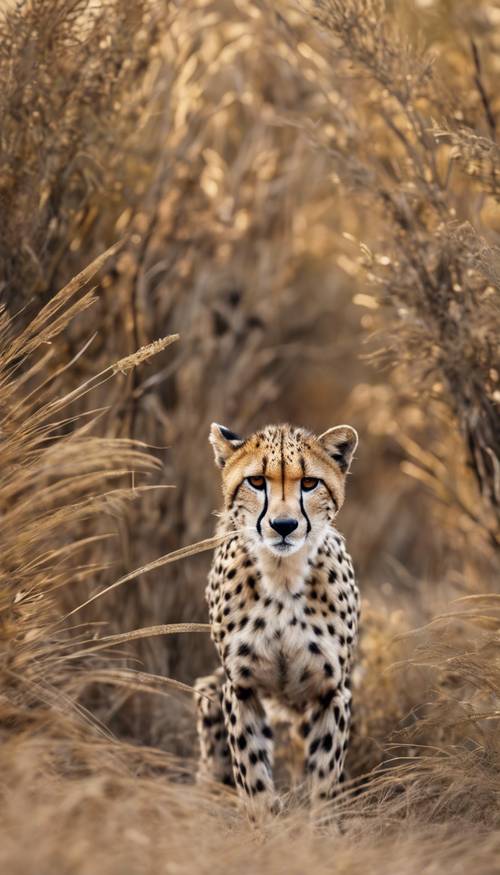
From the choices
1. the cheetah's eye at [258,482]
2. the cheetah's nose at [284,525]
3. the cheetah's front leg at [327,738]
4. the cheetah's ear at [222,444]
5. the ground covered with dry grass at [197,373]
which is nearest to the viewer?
the ground covered with dry grass at [197,373]

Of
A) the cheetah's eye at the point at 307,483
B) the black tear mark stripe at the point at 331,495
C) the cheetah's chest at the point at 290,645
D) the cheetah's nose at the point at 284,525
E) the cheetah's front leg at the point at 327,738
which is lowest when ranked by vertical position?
the cheetah's front leg at the point at 327,738

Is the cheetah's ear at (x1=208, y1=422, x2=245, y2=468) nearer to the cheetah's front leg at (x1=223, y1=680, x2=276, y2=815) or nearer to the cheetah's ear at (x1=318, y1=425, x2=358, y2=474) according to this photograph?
the cheetah's ear at (x1=318, y1=425, x2=358, y2=474)

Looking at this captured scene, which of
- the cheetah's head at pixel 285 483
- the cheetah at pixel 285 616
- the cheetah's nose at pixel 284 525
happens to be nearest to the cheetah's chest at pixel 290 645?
the cheetah at pixel 285 616

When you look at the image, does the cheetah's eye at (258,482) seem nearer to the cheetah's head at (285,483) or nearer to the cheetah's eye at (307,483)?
the cheetah's head at (285,483)

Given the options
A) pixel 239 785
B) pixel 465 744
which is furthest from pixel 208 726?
pixel 465 744

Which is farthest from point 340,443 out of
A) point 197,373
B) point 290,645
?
point 197,373

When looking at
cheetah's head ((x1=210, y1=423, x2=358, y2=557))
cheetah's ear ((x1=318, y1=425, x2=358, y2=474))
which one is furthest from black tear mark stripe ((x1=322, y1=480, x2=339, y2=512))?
cheetah's ear ((x1=318, y1=425, x2=358, y2=474))

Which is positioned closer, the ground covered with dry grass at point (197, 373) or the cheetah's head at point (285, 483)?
the ground covered with dry grass at point (197, 373)

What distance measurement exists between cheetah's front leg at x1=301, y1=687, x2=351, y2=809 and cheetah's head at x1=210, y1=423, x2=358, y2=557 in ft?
1.47

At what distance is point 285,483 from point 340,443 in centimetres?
30

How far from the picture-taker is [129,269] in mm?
4391

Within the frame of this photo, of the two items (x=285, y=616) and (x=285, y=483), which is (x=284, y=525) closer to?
(x=285, y=483)

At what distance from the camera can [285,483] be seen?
10.1ft

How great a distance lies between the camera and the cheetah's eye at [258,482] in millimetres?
3143
